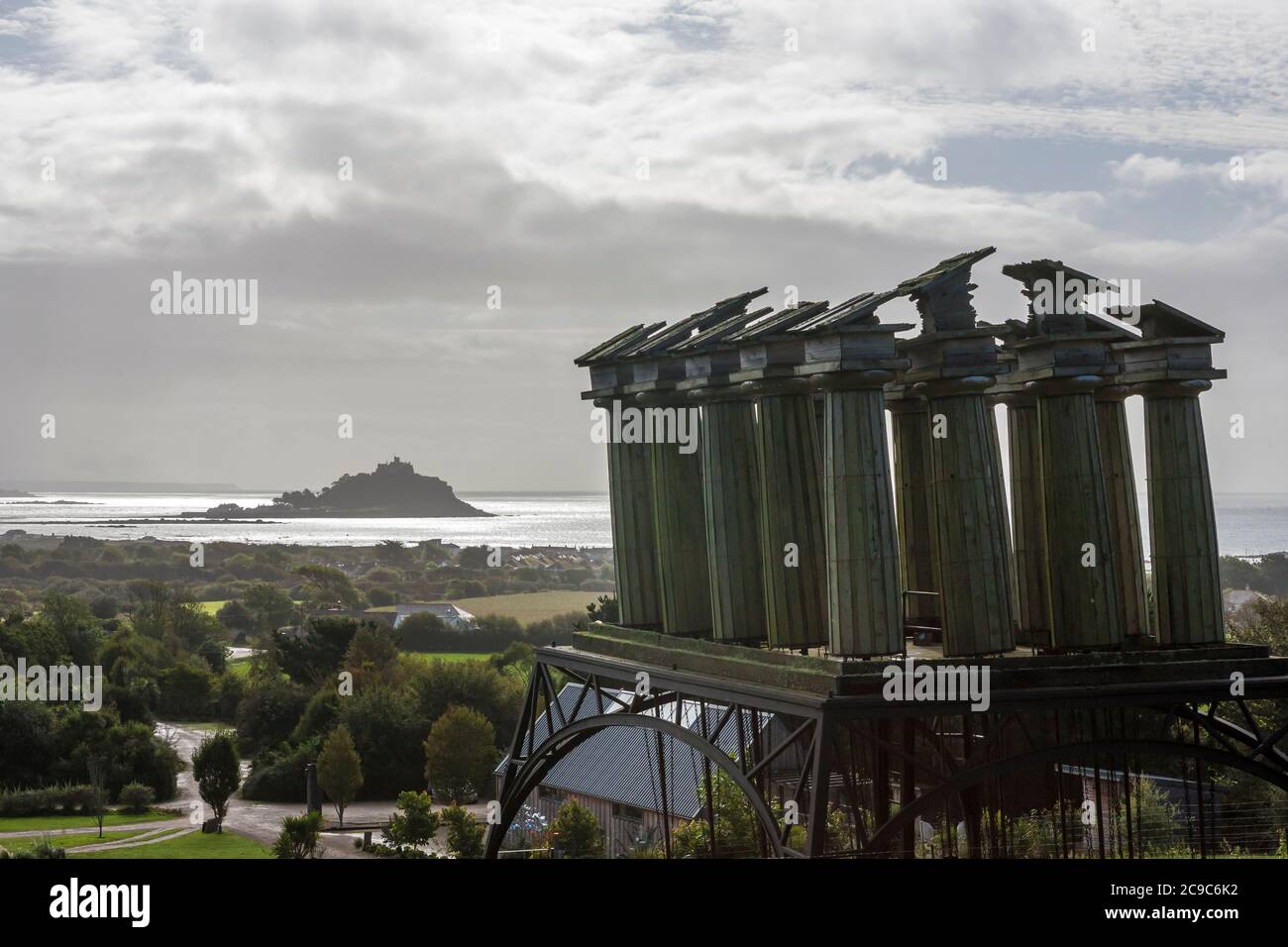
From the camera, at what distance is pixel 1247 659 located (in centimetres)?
2339

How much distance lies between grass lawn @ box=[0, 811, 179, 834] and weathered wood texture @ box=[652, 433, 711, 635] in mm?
77348

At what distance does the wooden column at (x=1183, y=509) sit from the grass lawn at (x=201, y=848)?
69.6 metres

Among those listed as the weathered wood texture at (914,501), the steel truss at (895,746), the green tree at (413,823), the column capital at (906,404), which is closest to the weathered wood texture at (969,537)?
the steel truss at (895,746)

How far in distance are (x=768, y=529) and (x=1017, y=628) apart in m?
4.89

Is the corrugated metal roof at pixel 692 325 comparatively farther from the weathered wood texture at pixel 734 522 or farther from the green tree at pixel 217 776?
the green tree at pixel 217 776

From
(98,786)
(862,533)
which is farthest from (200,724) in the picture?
(862,533)

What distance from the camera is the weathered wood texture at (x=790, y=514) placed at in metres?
23.7

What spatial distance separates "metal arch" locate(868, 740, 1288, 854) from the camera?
68.7ft

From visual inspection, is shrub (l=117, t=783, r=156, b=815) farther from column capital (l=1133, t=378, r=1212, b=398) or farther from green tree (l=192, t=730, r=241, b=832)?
column capital (l=1133, t=378, r=1212, b=398)

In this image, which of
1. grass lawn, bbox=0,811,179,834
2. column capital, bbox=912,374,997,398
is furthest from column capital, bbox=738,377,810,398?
grass lawn, bbox=0,811,179,834

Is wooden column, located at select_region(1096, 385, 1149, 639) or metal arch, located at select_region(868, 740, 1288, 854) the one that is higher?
wooden column, located at select_region(1096, 385, 1149, 639)

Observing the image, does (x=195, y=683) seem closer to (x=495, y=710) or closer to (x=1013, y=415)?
(x=495, y=710)

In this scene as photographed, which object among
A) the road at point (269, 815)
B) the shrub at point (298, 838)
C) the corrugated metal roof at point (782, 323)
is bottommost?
the road at point (269, 815)
